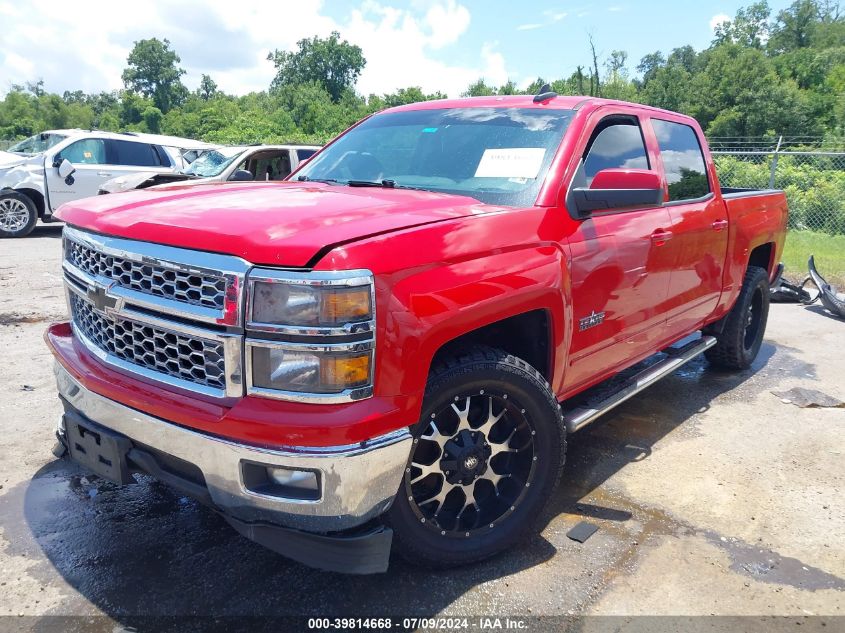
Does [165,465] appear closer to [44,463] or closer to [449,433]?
[449,433]

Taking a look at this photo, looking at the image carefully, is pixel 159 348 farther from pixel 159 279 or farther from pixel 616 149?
pixel 616 149

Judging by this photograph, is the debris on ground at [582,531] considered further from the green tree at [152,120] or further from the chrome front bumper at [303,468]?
the green tree at [152,120]

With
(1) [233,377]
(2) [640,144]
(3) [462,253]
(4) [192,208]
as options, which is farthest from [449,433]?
(2) [640,144]

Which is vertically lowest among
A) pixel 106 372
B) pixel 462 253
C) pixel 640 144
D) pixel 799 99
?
pixel 106 372

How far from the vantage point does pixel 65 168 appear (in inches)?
448

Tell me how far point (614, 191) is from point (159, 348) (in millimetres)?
2019

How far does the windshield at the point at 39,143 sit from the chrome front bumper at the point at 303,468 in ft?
39.9

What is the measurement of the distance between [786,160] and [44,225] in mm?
19298

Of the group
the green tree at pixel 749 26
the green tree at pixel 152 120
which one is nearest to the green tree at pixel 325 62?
the green tree at pixel 152 120

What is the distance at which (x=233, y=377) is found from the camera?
6.84 ft

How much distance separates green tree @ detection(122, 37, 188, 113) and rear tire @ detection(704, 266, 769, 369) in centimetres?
10599

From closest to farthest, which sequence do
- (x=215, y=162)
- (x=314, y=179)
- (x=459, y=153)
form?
1. (x=459, y=153)
2. (x=314, y=179)
3. (x=215, y=162)

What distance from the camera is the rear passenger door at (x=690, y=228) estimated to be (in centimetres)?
386

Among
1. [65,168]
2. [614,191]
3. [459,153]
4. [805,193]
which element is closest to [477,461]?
[614,191]
